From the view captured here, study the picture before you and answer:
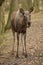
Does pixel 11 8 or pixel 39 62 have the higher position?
pixel 11 8

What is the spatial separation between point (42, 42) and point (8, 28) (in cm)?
592

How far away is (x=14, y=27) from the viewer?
10766 mm

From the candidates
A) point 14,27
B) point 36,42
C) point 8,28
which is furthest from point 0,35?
point 14,27

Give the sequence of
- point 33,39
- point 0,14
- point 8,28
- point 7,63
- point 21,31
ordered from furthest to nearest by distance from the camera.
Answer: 1. point 8,28
2. point 0,14
3. point 33,39
4. point 21,31
5. point 7,63

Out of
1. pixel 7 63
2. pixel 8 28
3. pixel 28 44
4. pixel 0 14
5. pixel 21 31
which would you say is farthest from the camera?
pixel 8 28

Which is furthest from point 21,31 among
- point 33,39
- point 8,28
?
point 8,28

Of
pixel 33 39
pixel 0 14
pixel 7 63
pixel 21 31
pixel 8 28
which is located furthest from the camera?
pixel 8 28

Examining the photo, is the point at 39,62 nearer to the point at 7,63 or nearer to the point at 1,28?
the point at 7,63

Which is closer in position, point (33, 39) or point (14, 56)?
point (14, 56)

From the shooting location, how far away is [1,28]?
17516 millimetres

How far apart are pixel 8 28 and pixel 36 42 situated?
227 inches

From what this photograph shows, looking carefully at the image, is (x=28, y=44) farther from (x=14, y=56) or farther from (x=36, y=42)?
(x=14, y=56)

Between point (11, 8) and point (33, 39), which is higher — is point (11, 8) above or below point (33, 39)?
above

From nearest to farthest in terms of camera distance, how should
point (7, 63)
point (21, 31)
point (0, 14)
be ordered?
1. point (7, 63)
2. point (21, 31)
3. point (0, 14)
